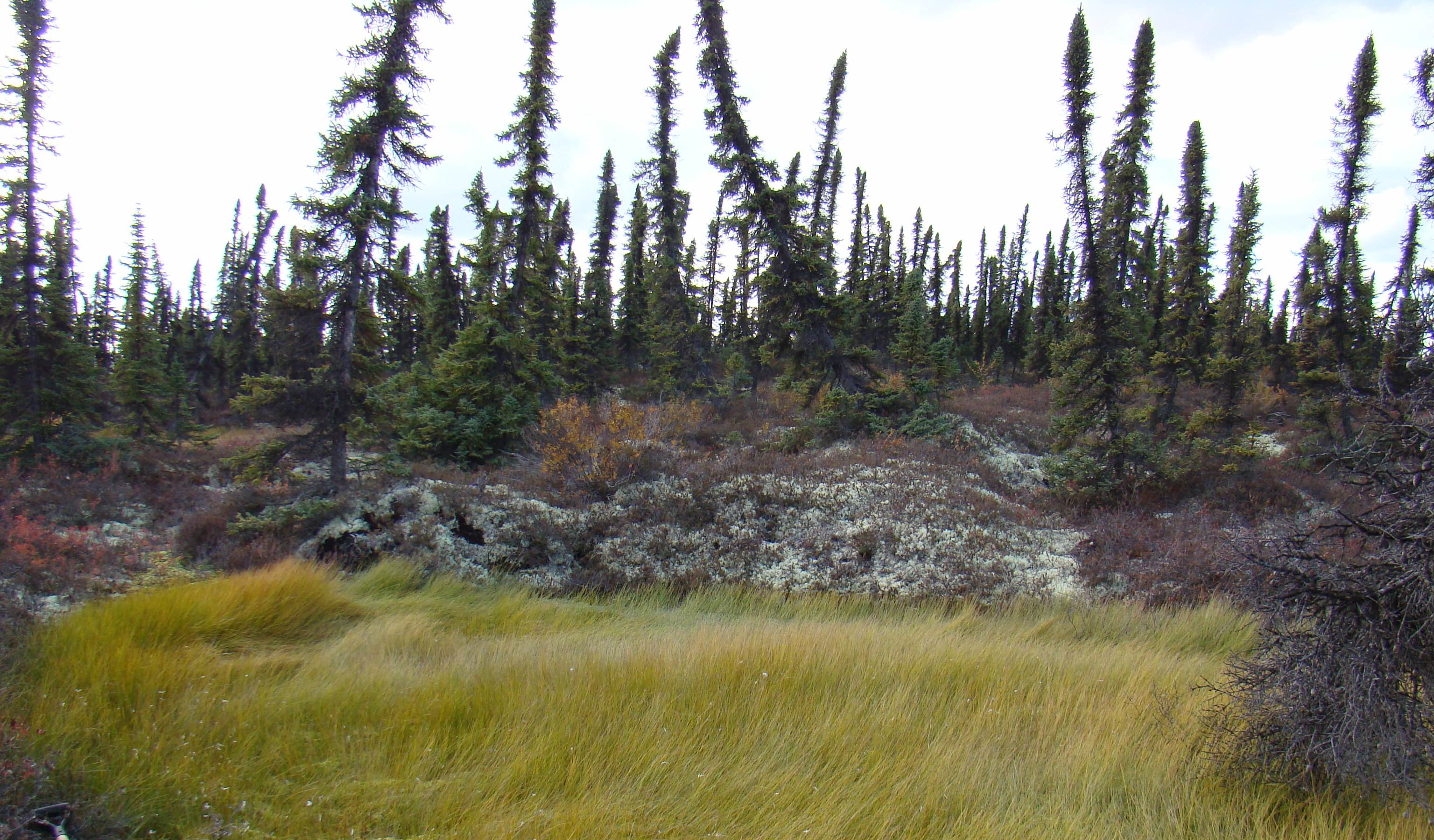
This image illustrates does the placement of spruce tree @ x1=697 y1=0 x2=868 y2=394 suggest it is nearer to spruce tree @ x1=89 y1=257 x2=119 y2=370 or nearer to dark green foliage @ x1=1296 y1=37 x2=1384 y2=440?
dark green foliage @ x1=1296 y1=37 x2=1384 y2=440

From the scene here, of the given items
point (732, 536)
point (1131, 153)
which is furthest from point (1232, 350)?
point (732, 536)

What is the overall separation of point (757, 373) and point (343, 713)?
84.1ft

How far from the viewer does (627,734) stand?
11.7ft

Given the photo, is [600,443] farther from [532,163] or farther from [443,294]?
[443,294]

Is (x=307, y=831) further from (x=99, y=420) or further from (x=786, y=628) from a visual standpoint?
(x=99, y=420)

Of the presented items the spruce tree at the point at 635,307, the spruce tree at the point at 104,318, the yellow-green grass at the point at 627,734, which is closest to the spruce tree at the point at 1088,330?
the yellow-green grass at the point at 627,734

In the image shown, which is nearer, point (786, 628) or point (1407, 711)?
point (1407, 711)

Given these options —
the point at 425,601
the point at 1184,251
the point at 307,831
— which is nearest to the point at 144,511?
the point at 425,601

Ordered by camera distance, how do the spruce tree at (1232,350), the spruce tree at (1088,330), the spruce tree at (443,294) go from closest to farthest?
1. the spruce tree at (1088,330)
2. the spruce tree at (1232,350)
3. the spruce tree at (443,294)

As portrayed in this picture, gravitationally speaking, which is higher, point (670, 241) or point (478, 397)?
point (670, 241)

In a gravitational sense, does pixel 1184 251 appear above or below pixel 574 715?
above

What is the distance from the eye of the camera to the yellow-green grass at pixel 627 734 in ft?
9.34

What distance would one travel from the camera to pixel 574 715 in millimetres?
3719

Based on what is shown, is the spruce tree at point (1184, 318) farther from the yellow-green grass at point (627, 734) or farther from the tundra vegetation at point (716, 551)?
the yellow-green grass at point (627, 734)
